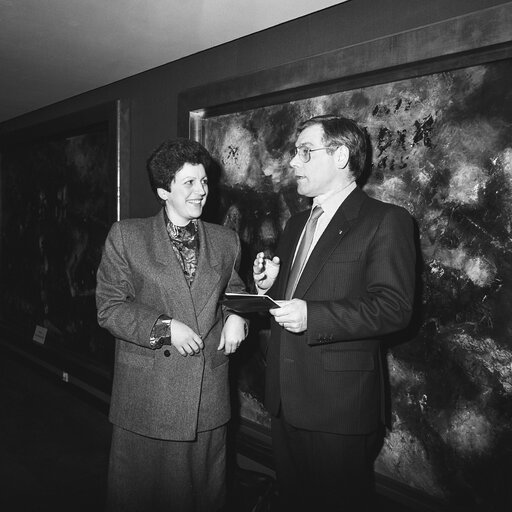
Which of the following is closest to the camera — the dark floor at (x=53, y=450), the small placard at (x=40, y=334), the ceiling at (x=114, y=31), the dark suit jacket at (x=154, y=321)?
the dark suit jacket at (x=154, y=321)

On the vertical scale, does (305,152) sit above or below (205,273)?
above

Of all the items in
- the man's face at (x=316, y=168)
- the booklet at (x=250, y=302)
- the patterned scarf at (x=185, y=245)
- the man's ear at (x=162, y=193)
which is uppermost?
the man's face at (x=316, y=168)

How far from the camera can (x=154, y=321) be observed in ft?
6.52

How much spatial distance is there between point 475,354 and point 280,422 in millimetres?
849

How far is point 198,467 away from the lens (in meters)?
2.16

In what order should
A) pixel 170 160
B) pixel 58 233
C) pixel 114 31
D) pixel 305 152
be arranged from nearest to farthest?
pixel 305 152 < pixel 170 160 < pixel 114 31 < pixel 58 233

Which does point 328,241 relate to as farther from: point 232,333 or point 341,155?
point 232,333

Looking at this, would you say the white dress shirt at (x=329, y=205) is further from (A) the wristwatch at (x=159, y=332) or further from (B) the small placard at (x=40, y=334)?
(B) the small placard at (x=40, y=334)

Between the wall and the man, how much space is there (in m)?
0.66

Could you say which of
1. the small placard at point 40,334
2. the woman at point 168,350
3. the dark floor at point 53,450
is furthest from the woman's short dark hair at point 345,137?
the small placard at point 40,334

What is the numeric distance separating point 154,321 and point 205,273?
32 centimetres

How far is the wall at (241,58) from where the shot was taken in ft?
7.13

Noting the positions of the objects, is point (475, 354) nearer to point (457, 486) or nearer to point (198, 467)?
point (457, 486)

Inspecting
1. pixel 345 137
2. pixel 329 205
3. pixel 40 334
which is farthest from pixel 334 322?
pixel 40 334
